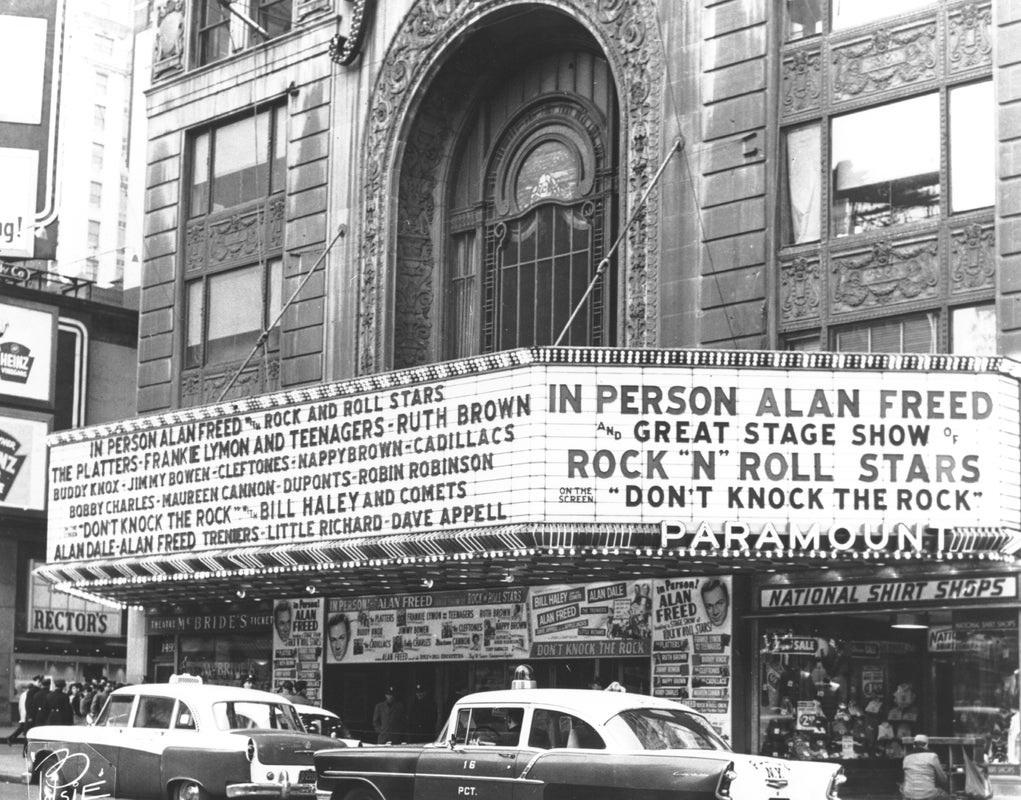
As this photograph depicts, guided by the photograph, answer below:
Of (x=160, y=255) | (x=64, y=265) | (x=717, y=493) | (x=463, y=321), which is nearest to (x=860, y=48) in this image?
(x=717, y=493)

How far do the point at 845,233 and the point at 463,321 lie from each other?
8.74 m

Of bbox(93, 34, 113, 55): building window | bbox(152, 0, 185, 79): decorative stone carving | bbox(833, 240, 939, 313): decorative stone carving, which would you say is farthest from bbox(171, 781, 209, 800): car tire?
bbox(93, 34, 113, 55): building window

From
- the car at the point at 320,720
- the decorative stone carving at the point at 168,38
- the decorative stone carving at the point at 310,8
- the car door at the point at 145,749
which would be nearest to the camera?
the car door at the point at 145,749

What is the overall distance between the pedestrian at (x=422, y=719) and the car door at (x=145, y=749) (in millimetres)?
10339

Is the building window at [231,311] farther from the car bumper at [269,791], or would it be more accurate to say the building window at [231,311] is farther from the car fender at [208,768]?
the car bumper at [269,791]

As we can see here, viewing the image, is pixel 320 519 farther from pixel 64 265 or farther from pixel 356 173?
pixel 64 265

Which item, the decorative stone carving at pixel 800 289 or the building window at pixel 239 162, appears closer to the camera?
the decorative stone carving at pixel 800 289

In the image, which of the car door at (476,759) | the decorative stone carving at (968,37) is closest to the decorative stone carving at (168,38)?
the decorative stone carving at (968,37)

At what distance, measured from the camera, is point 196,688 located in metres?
19.5

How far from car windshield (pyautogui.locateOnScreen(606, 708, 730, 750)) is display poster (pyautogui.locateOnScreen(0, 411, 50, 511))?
28124 millimetres

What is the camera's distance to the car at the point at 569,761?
14188mm

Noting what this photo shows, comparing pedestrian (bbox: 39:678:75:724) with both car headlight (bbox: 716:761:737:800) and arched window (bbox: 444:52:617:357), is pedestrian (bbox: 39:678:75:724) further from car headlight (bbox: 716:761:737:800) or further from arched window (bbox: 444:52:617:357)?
car headlight (bbox: 716:761:737:800)

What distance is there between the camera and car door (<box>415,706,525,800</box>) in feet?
51.6

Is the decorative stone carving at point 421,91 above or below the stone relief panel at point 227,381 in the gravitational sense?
above
